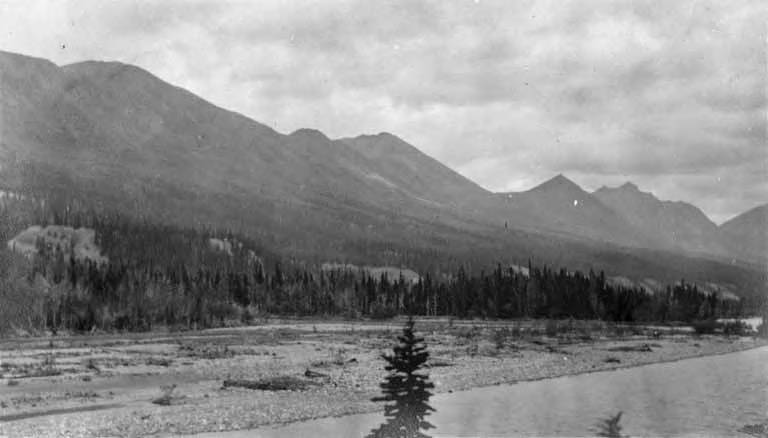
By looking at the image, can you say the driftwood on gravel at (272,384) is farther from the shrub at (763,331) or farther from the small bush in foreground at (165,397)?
the shrub at (763,331)

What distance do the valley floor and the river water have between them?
7.29ft

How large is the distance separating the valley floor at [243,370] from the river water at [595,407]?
7.29 ft

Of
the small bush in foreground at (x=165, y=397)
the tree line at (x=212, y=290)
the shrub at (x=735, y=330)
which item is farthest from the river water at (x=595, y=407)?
the tree line at (x=212, y=290)

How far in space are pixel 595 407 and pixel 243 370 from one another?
2229 centimetres

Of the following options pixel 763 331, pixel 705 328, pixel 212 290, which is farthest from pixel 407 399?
pixel 212 290

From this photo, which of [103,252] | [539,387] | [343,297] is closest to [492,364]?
[539,387]

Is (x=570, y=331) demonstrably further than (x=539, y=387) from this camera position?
Yes

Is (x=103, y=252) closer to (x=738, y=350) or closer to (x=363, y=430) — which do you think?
(x=738, y=350)

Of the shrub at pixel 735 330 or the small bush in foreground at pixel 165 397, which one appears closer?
the small bush in foreground at pixel 165 397

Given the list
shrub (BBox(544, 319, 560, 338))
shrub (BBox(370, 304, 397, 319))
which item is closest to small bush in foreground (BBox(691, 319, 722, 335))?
shrub (BBox(544, 319, 560, 338))

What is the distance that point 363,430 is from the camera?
119ft

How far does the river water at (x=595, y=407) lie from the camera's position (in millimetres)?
37000

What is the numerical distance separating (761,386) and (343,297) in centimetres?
9906

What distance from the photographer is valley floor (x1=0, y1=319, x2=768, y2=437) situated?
37188 millimetres
